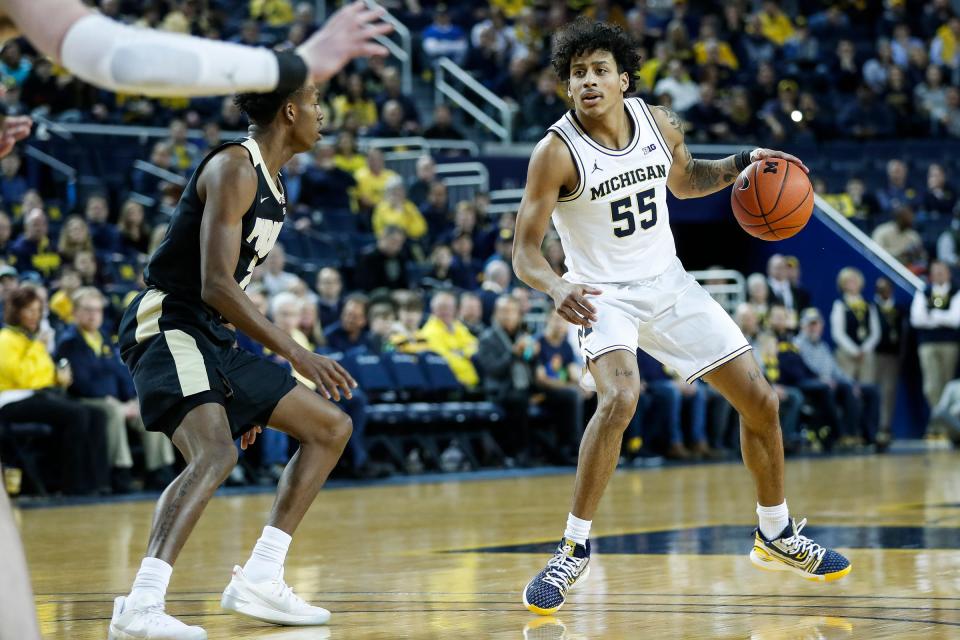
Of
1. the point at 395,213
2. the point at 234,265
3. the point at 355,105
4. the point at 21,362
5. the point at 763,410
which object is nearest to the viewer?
the point at 234,265

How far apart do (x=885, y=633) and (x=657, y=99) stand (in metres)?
15.1

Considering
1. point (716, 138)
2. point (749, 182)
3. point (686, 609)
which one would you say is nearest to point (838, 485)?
point (749, 182)

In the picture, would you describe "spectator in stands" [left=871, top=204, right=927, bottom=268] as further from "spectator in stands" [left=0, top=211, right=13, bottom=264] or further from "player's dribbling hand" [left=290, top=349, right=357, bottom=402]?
"player's dribbling hand" [left=290, top=349, right=357, bottom=402]

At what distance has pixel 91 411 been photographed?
413 inches

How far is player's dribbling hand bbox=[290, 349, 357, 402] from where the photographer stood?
14.6 feet

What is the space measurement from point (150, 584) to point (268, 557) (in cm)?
57

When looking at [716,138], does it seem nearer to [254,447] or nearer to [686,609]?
[254,447]

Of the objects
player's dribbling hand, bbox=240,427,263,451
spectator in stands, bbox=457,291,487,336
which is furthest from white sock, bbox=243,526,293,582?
spectator in stands, bbox=457,291,487,336

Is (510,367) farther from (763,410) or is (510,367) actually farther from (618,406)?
(618,406)

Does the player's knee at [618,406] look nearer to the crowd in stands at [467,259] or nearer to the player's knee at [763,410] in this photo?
the player's knee at [763,410]

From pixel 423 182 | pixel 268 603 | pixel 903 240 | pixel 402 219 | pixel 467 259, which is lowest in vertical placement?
pixel 903 240

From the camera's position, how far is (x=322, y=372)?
4473mm

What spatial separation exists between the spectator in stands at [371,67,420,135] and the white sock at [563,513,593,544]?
1264 centimetres

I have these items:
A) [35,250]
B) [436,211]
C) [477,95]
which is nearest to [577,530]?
[35,250]
